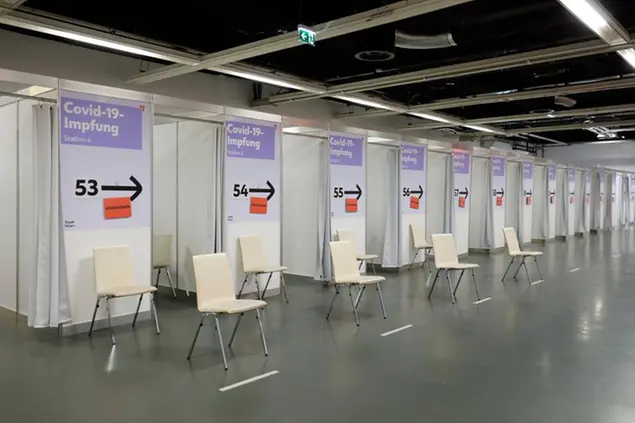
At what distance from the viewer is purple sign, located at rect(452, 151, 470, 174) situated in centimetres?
1097

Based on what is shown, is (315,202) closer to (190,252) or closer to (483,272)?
(190,252)

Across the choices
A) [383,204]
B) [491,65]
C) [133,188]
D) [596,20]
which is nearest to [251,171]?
[133,188]

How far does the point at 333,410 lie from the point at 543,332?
3044 mm

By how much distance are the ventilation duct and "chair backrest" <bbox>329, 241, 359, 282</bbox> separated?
91.7 inches

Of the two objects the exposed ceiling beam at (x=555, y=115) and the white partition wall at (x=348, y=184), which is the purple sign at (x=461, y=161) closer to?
the exposed ceiling beam at (x=555, y=115)

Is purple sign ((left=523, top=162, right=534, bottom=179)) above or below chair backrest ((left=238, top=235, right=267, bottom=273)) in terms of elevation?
above

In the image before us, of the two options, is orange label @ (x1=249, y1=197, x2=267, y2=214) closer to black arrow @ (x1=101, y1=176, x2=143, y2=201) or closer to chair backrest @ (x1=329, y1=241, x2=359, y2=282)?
chair backrest @ (x1=329, y1=241, x2=359, y2=282)

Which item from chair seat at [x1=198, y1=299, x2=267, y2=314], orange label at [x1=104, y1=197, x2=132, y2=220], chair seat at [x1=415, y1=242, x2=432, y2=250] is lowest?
chair seat at [x1=198, y1=299, x2=267, y2=314]

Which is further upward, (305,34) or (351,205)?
(305,34)

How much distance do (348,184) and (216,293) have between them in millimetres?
4268

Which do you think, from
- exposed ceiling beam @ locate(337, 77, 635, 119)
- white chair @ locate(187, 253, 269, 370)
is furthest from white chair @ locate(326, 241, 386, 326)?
exposed ceiling beam @ locate(337, 77, 635, 119)

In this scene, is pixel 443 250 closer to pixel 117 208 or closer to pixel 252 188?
pixel 252 188

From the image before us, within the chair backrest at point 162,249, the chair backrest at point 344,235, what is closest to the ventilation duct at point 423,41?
the chair backrest at point 344,235

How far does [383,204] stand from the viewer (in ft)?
32.7
